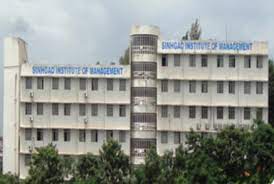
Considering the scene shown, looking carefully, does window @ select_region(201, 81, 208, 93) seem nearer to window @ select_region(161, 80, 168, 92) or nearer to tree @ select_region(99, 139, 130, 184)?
window @ select_region(161, 80, 168, 92)

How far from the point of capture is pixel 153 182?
3762cm

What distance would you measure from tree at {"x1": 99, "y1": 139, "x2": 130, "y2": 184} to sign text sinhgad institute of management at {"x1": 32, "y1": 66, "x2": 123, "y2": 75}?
11.5 metres

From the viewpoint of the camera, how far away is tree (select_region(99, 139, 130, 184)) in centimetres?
3893

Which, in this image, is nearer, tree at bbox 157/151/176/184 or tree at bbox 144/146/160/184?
tree at bbox 157/151/176/184

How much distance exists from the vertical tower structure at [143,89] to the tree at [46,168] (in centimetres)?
1230

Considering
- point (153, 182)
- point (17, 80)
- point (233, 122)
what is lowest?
point (153, 182)

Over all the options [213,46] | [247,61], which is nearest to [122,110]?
[213,46]

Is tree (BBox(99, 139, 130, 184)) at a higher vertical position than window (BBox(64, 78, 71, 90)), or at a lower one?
lower

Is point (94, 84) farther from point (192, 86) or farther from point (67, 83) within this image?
point (192, 86)

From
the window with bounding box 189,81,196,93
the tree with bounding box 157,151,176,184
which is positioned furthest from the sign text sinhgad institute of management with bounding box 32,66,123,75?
the tree with bounding box 157,151,176,184

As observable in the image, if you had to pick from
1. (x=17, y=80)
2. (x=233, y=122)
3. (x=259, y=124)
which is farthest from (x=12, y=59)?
(x=259, y=124)

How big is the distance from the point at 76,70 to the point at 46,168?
45.2 ft

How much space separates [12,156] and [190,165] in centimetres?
2072

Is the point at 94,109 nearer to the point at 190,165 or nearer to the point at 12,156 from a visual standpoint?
the point at 12,156
